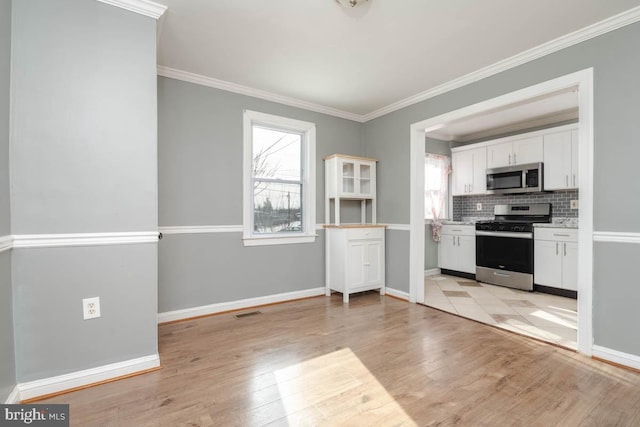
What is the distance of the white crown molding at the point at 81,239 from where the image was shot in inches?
67.7

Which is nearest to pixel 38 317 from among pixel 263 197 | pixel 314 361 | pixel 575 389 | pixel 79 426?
pixel 79 426

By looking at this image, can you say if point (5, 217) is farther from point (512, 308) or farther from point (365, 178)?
point (512, 308)

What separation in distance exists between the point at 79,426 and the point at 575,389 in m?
2.86

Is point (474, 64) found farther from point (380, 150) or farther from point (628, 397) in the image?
point (628, 397)

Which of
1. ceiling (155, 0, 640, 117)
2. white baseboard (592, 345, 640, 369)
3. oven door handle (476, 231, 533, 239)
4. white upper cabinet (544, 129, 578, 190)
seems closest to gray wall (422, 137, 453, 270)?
oven door handle (476, 231, 533, 239)

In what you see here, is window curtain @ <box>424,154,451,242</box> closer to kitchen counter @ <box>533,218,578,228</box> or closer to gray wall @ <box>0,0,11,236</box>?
kitchen counter @ <box>533,218,578,228</box>

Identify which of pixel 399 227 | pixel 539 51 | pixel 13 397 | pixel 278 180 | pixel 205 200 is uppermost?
pixel 539 51

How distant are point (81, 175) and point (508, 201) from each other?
5.63 metres

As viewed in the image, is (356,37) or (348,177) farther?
(348,177)

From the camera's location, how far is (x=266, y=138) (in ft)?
12.1

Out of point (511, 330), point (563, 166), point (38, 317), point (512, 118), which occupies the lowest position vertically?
point (511, 330)

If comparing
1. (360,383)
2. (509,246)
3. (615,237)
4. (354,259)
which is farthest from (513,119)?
(360,383)

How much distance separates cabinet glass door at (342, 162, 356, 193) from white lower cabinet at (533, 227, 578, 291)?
2701mm

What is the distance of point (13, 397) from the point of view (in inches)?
63.8
